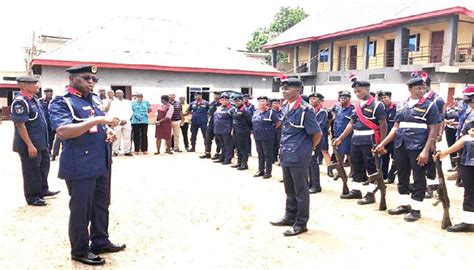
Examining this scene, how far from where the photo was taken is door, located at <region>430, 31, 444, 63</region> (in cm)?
2105

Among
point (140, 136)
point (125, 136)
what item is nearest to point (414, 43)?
point (140, 136)

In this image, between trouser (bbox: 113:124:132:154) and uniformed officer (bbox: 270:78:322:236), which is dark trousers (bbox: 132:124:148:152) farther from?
uniformed officer (bbox: 270:78:322:236)

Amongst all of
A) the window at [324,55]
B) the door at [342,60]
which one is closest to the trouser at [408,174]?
the door at [342,60]

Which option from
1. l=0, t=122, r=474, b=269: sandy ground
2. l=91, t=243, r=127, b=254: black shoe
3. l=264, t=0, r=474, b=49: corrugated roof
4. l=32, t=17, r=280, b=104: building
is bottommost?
l=0, t=122, r=474, b=269: sandy ground

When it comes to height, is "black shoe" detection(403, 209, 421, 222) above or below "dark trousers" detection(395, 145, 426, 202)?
below

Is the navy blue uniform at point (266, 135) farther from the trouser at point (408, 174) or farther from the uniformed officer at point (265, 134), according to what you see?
the trouser at point (408, 174)

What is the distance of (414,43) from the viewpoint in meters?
22.8

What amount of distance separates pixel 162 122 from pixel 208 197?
519cm

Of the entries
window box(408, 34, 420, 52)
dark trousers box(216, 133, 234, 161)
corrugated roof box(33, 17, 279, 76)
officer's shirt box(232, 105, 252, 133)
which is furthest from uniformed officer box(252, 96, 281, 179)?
window box(408, 34, 420, 52)

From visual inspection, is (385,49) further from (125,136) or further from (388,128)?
(125,136)

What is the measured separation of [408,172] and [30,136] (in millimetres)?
5252

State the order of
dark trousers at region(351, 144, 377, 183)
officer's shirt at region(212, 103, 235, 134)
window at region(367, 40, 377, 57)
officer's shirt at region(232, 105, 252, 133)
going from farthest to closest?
1. window at region(367, 40, 377, 57)
2. officer's shirt at region(212, 103, 235, 134)
3. officer's shirt at region(232, 105, 252, 133)
4. dark trousers at region(351, 144, 377, 183)

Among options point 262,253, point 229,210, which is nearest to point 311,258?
point 262,253

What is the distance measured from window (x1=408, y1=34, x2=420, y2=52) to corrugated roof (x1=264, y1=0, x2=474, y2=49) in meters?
1.71
